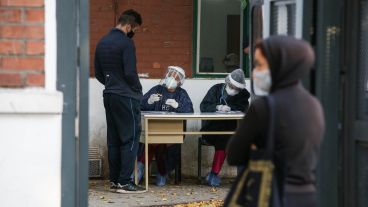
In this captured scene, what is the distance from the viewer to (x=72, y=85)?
5289 mm

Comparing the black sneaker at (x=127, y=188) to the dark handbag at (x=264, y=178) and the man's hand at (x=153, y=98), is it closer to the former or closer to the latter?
the man's hand at (x=153, y=98)

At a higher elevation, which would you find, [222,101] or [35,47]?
[35,47]

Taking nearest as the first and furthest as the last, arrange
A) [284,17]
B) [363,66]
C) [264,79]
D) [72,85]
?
[264,79]
[72,85]
[363,66]
[284,17]

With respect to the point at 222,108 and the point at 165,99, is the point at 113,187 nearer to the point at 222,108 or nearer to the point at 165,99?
the point at 165,99

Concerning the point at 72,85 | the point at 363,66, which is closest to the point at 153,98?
the point at 363,66

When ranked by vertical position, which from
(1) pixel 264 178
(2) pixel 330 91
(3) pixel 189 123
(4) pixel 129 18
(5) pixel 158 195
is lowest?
(5) pixel 158 195

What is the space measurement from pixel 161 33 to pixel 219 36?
826mm

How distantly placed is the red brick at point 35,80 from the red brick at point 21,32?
Answer: 0.81ft

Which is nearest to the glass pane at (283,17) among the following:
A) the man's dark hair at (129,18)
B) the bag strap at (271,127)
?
the bag strap at (271,127)

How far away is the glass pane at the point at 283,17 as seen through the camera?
5875mm

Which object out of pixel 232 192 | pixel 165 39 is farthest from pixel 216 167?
pixel 232 192

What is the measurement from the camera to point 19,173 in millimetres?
5199

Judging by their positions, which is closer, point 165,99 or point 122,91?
point 122,91

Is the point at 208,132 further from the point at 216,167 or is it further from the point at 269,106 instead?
the point at 269,106
